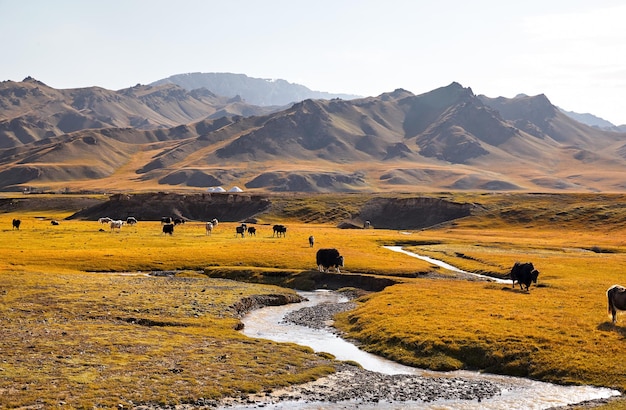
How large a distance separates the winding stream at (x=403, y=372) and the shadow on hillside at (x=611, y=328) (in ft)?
28.6

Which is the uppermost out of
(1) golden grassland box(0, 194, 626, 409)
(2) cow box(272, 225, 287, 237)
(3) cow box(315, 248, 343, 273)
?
(2) cow box(272, 225, 287, 237)

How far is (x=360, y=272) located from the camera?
230ft

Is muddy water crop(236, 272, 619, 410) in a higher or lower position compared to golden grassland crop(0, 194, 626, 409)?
lower

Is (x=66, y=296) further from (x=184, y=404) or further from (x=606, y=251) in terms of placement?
(x=606, y=251)

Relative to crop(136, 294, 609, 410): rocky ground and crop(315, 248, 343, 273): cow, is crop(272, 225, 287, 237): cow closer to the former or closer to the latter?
crop(315, 248, 343, 273): cow

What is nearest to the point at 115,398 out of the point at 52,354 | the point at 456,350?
the point at 52,354

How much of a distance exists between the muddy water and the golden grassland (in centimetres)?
102

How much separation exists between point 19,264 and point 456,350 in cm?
5319

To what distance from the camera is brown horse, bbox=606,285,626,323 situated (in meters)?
38.1

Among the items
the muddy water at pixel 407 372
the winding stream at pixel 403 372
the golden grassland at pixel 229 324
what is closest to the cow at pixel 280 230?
the golden grassland at pixel 229 324

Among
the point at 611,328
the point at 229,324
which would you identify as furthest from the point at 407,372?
the point at 229,324

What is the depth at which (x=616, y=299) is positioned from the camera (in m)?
38.6

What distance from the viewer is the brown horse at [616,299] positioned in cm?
3809

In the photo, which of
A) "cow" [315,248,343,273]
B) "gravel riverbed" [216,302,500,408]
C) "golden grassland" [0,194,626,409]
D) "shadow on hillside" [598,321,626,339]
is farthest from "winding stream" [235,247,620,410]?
"cow" [315,248,343,273]
